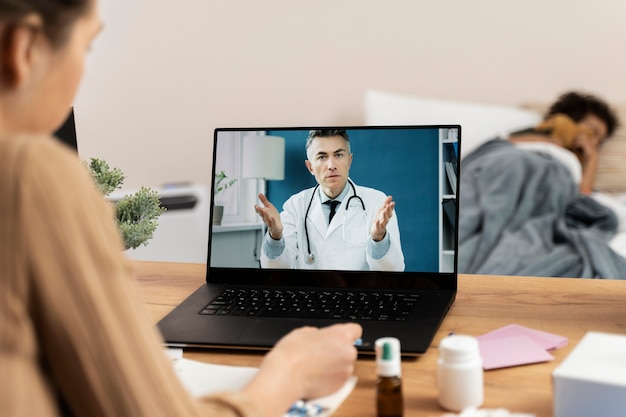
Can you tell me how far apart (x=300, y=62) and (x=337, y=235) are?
1795 millimetres

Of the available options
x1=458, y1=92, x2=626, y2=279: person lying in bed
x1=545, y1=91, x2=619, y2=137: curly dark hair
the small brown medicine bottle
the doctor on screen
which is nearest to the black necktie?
the doctor on screen

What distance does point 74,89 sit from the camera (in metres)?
0.58

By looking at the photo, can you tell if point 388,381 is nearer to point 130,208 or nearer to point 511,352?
point 511,352

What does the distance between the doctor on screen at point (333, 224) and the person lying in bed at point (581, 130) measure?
4.83 ft

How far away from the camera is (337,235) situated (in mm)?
1206

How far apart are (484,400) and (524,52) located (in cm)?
213

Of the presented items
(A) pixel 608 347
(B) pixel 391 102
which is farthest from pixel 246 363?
(B) pixel 391 102

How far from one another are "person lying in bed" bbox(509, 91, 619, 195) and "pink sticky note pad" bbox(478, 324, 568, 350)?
161 centimetres

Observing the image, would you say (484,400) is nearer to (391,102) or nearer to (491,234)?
(491,234)

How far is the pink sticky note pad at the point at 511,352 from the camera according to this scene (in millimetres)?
908

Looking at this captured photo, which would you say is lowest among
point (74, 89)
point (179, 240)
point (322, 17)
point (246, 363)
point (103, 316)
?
point (179, 240)

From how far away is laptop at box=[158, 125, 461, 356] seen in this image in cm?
114

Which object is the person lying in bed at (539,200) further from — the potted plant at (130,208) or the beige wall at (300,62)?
the potted plant at (130,208)

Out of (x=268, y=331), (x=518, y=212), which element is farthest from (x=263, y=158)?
(x=518, y=212)
